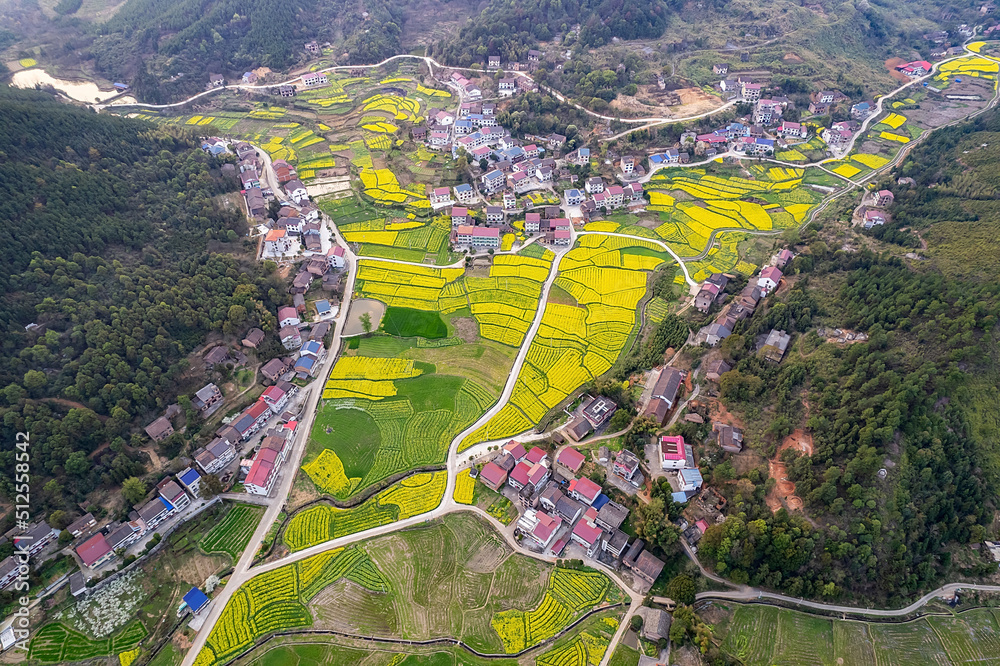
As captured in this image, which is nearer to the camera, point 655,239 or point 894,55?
point 655,239

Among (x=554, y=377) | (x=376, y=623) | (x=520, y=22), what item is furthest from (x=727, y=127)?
(x=376, y=623)

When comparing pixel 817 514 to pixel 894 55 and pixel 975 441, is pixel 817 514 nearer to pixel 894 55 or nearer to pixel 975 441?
pixel 975 441

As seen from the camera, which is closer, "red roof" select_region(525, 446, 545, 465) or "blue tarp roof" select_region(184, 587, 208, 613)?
"blue tarp roof" select_region(184, 587, 208, 613)

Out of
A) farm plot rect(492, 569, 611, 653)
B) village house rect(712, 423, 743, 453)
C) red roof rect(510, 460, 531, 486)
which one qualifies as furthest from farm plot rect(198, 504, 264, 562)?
village house rect(712, 423, 743, 453)

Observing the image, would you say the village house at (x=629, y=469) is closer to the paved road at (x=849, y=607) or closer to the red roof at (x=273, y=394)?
the paved road at (x=849, y=607)

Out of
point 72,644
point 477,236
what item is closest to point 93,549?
point 72,644

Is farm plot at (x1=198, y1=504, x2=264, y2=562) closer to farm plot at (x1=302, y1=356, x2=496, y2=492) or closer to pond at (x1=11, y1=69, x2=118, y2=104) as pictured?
farm plot at (x1=302, y1=356, x2=496, y2=492)

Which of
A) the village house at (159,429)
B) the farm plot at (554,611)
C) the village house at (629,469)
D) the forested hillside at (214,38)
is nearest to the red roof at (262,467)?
the village house at (159,429)
